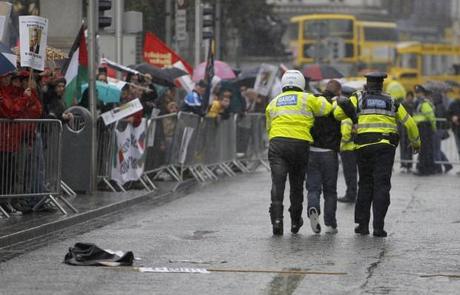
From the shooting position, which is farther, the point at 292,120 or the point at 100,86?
the point at 100,86

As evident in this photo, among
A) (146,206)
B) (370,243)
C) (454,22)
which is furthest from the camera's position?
(454,22)

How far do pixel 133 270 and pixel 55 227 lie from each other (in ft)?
11.8

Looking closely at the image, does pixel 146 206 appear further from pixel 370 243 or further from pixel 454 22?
pixel 454 22

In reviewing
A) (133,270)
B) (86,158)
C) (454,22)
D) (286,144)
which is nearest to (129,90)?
(86,158)

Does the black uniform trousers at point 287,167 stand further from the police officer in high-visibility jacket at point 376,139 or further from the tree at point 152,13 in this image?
the tree at point 152,13

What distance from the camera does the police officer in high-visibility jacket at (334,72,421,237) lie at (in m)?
14.2

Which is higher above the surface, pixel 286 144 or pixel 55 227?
pixel 286 144

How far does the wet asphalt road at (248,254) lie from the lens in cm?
1022

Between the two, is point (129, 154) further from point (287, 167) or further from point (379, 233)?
point (379, 233)

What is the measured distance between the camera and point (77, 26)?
69.2 ft

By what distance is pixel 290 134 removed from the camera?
1407cm

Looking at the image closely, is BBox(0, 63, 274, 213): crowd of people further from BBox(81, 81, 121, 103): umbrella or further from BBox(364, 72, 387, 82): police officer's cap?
BBox(364, 72, 387, 82): police officer's cap

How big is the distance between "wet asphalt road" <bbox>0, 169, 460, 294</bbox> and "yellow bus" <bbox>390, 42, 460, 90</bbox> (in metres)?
42.9

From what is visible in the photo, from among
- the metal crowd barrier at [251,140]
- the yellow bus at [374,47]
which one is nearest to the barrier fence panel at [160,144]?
the metal crowd barrier at [251,140]
